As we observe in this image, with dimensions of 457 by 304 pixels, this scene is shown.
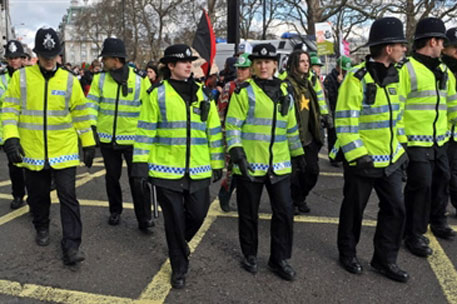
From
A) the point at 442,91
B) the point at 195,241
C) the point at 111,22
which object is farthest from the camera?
the point at 111,22

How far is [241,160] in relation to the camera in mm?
3354

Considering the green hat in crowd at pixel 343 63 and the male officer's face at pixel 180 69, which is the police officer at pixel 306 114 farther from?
the green hat in crowd at pixel 343 63

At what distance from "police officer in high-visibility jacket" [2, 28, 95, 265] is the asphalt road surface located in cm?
37

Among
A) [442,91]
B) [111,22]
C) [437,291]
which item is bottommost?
[437,291]

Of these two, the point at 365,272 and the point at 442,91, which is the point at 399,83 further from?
the point at 365,272

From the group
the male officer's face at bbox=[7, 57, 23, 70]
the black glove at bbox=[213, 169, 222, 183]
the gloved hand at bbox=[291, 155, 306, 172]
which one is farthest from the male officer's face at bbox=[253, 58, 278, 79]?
the male officer's face at bbox=[7, 57, 23, 70]

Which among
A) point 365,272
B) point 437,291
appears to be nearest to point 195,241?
point 365,272

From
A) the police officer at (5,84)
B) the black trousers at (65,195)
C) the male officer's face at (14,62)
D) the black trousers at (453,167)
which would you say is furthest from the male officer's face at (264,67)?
the male officer's face at (14,62)

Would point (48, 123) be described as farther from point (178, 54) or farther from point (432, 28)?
point (432, 28)

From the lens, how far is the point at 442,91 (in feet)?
12.9

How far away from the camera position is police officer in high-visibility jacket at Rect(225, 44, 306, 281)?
350cm

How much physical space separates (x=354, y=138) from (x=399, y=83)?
0.75 metres

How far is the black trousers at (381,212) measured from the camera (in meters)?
3.54

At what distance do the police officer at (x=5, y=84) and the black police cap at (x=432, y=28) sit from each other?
4982 millimetres
